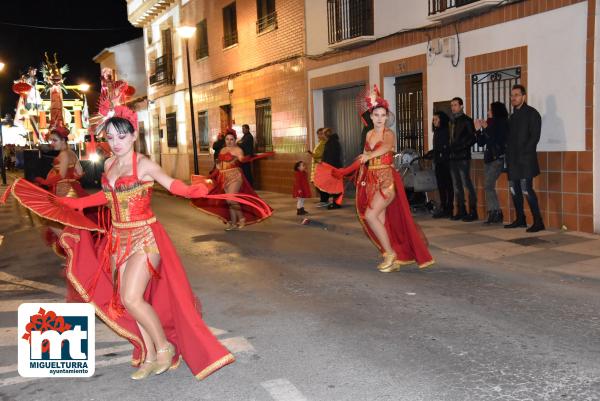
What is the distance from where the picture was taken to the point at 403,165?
12.4 metres

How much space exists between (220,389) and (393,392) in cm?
112

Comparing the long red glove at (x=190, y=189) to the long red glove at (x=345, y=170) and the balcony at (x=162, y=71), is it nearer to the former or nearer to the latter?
the long red glove at (x=345, y=170)

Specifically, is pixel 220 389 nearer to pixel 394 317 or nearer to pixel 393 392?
pixel 393 392

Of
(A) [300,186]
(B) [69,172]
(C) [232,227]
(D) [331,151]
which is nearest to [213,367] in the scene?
(B) [69,172]

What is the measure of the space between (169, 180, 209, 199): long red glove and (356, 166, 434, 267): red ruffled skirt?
352cm

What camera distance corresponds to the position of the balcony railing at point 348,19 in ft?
47.9

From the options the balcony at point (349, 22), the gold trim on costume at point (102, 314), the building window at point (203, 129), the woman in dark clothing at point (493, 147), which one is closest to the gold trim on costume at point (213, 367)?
the gold trim on costume at point (102, 314)

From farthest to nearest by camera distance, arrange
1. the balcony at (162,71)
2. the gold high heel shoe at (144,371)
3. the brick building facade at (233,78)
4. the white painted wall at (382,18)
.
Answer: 1. the balcony at (162,71)
2. the brick building facade at (233,78)
3. the white painted wall at (382,18)
4. the gold high heel shoe at (144,371)

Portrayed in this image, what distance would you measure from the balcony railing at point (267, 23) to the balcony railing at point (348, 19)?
10.6 feet

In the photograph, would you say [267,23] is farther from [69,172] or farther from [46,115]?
[46,115]

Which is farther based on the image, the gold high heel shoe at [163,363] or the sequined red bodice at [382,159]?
the sequined red bodice at [382,159]

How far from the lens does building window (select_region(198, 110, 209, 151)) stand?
2488cm

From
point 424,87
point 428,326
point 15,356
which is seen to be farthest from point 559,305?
point 424,87

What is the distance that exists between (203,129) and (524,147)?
56.6 feet
